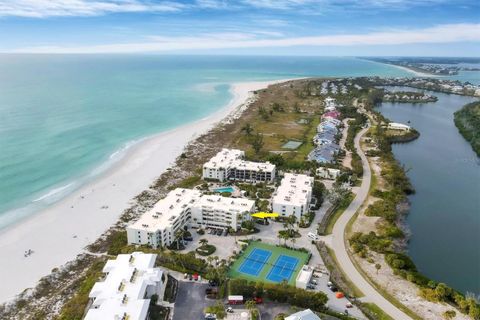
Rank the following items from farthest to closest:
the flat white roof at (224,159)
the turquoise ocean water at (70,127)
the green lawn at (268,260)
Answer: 1. the flat white roof at (224,159)
2. the turquoise ocean water at (70,127)
3. the green lawn at (268,260)

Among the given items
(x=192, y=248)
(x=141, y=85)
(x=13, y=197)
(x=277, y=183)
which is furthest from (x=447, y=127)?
(x=141, y=85)

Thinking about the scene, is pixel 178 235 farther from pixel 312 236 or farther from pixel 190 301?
pixel 312 236

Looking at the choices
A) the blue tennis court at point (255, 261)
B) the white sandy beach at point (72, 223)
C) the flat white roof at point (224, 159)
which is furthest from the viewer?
the flat white roof at point (224, 159)

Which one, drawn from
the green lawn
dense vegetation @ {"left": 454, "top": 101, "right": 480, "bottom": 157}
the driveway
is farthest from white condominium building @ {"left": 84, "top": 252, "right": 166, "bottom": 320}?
dense vegetation @ {"left": 454, "top": 101, "right": 480, "bottom": 157}

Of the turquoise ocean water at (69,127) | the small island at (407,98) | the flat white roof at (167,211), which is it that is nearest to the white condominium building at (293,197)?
the flat white roof at (167,211)

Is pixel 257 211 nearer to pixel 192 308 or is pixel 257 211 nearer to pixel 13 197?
pixel 192 308

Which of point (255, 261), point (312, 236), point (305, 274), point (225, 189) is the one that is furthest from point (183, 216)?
point (305, 274)

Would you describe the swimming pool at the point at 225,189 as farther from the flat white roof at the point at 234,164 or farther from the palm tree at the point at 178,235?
the palm tree at the point at 178,235
